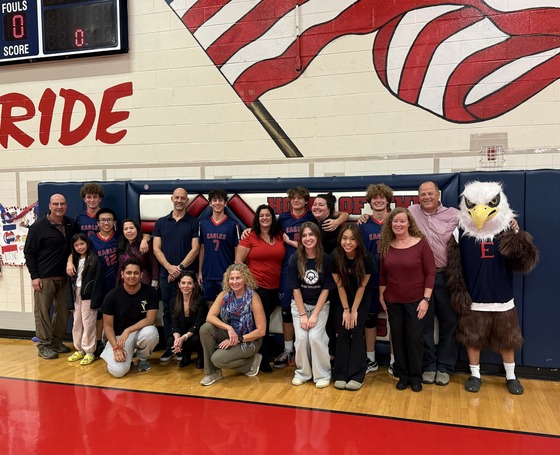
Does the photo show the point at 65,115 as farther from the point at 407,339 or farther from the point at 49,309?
the point at 407,339

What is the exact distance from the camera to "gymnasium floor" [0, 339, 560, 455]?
3.01 metres

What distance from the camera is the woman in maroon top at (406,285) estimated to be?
382 centimetres

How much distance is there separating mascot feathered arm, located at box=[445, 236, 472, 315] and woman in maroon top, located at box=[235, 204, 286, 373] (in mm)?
1444

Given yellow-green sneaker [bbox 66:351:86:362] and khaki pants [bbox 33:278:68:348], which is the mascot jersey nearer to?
yellow-green sneaker [bbox 66:351:86:362]

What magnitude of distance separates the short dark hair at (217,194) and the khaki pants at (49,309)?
1.92 metres

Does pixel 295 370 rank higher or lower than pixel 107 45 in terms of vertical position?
lower

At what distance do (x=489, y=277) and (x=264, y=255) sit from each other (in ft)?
6.24

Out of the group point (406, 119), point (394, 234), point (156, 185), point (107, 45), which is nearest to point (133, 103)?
point (107, 45)

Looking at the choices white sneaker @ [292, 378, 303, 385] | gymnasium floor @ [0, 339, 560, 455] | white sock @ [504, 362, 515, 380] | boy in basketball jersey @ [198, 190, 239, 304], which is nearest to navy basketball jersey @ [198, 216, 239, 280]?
boy in basketball jersey @ [198, 190, 239, 304]

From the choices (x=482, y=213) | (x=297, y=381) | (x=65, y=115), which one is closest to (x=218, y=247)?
(x=297, y=381)

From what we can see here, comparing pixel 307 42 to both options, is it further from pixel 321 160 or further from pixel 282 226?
pixel 282 226

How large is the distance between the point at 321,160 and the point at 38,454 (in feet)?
11.2

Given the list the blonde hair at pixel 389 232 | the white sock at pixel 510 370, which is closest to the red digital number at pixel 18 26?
the blonde hair at pixel 389 232

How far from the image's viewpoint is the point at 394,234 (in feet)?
12.8
